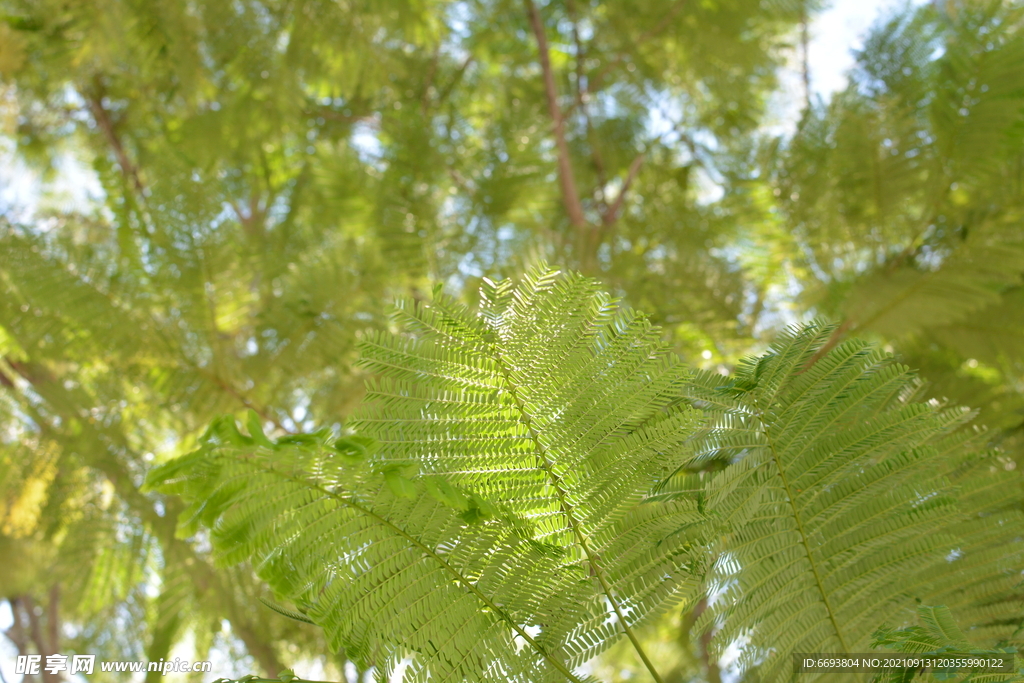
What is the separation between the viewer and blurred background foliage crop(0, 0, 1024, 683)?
3.40ft

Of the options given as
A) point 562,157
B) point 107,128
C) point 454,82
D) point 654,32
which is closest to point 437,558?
point 562,157

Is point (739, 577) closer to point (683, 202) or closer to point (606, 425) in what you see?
point (606, 425)

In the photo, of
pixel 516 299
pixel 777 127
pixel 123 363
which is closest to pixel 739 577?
pixel 516 299

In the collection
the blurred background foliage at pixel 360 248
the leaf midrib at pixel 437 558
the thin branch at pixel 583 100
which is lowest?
the leaf midrib at pixel 437 558

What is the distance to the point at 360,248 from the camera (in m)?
1.33

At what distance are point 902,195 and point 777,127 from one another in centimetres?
108

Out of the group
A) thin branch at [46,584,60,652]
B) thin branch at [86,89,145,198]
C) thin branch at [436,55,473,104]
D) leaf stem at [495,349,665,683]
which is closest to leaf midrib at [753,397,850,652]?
leaf stem at [495,349,665,683]

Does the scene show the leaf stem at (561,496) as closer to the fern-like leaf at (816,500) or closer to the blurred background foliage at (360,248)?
the fern-like leaf at (816,500)

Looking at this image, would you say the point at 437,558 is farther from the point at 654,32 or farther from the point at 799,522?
the point at 654,32

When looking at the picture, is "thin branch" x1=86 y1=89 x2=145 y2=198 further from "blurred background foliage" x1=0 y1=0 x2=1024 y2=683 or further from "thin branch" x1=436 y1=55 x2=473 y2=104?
"thin branch" x1=436 y1=55 x2=473 y2=104

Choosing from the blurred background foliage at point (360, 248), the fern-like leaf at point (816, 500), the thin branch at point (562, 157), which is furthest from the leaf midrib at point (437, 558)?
the thin branch at point (562, 157)

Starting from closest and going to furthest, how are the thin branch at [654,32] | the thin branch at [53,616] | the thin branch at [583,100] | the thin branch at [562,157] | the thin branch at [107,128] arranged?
1. the thin branch at [562,157]
2. the thin branch at [654,32]
3. the thin branch at [583,100]
4. the thin branch at [53,616]
5. the thin branch at [107,128]

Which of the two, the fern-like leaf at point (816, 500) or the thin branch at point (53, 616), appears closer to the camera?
the fern-like leaf at point (816, 500)

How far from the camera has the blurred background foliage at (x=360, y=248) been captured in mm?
1035
